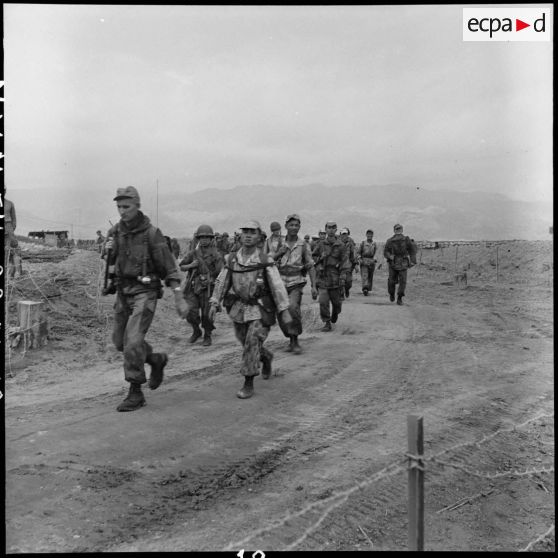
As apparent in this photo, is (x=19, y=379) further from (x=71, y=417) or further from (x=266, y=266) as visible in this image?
(x=266, y=266)

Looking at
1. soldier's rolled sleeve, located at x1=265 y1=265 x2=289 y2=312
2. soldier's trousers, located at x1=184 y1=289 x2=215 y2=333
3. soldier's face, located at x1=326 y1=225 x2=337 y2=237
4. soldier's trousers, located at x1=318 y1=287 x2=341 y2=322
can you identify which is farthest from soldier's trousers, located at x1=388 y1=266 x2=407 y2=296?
soldier's rolled sleeve, located at x1=265 y1=265 x2=289 y2=312

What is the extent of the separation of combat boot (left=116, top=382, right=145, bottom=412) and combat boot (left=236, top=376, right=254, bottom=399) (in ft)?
3.56

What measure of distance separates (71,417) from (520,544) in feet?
13.4

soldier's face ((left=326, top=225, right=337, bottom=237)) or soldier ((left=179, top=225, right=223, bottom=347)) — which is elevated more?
soldier's face ((left=326, top=225, right=337, bottom=237))

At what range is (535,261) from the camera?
24625 millimetres

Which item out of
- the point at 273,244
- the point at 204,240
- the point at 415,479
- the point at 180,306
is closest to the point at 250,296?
the point at 180,306

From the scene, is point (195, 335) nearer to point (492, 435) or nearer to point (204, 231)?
point (204, 231)

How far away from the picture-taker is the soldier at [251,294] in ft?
20.8

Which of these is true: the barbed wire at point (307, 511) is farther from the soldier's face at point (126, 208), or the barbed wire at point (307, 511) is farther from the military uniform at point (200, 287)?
the military uniform at point (200, 287)

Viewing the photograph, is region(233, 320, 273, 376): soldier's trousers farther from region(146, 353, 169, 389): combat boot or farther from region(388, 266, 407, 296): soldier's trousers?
region(388, 266, 407, 296): soldier's trousers

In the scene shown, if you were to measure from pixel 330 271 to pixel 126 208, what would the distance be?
5454 millimetres

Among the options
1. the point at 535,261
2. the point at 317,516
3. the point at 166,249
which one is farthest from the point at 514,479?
the point at 535,261

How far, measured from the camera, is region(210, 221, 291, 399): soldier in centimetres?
634

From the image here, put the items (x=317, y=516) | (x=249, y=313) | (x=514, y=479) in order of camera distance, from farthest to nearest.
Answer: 1. (x=249, y=313)
2. (x=514, y=479)
3. (x=317, y=516)
